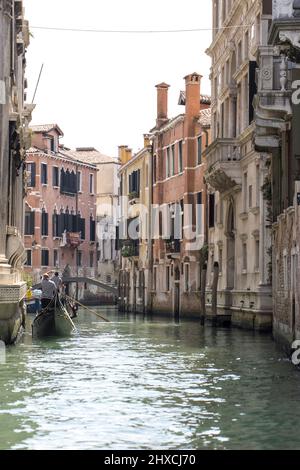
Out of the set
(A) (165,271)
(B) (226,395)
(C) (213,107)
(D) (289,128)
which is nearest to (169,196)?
(A) (165,271)

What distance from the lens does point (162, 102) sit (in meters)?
42.0

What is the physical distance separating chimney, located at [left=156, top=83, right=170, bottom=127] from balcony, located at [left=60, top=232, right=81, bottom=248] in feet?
47.2

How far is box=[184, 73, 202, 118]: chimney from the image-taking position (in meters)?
36.1

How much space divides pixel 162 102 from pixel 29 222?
12.4m

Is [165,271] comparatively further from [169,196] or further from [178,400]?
[178,400]

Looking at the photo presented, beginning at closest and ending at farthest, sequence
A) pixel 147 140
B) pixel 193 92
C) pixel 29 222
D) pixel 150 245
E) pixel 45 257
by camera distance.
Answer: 1. pixel 193 92
2. pixel 150 245
3. pixel 147 140
4. pixel 29 222
5. pixel 45 257

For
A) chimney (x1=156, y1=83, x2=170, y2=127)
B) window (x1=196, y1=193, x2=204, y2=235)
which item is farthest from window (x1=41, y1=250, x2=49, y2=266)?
window (x1=196, y1=193, x2=204, y2=235)

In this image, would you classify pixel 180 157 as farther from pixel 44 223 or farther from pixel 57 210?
pixel 57 210

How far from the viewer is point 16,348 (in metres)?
18.2

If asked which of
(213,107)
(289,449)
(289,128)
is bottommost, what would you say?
(289,449)

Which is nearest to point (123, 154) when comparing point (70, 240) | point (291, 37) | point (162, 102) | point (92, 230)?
point (70, 240)

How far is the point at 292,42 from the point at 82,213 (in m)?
43.3

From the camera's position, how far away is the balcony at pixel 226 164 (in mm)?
27656

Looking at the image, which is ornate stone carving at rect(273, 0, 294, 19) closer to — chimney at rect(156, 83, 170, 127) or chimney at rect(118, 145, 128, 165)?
chimney at rect(156, 83, 170, 127)
